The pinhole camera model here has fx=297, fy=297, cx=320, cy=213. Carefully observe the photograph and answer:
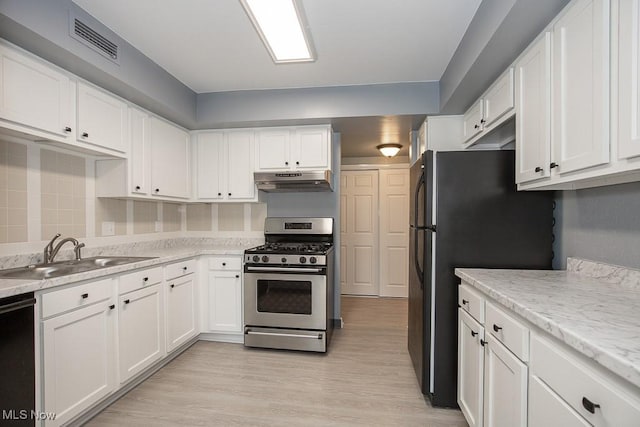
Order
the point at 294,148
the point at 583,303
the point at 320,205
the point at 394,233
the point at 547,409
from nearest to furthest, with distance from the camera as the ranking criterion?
the point at 547,409, the point at 583,303, the point at 294,148, the point at 320,205, the point at 394,233

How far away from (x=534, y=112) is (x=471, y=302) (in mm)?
1103

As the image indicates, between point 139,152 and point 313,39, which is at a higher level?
point 313,39

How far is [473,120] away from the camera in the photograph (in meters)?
2.57

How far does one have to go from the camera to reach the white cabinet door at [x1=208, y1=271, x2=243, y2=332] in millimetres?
3029

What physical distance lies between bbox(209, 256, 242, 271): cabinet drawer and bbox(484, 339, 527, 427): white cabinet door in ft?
7.50

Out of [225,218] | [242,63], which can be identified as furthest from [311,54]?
[225,218]

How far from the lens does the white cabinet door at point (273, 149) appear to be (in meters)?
3.23

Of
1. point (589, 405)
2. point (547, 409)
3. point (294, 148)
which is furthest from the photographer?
point (294, 148)

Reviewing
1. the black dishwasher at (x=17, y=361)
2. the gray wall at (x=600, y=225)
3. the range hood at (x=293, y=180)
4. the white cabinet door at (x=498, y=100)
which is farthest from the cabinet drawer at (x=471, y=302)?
the black dishwasher at (x=17, y=361)

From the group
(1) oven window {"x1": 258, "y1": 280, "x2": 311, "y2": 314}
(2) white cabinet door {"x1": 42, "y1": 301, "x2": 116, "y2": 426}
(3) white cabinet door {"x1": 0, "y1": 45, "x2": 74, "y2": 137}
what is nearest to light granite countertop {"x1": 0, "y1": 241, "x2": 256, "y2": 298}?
(2) white cabinet door {"x1": 42, "y1": 301, "x2": 116, "y2": 426}

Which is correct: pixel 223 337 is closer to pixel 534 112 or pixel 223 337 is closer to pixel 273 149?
pixel 273 149

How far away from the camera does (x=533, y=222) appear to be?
188 cm

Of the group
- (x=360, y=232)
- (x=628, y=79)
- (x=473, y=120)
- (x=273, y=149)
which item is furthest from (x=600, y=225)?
(x=360, y=232)

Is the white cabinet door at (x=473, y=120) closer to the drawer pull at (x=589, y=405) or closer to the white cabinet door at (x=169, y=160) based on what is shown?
the drawer pull at (x=589, y=405)
